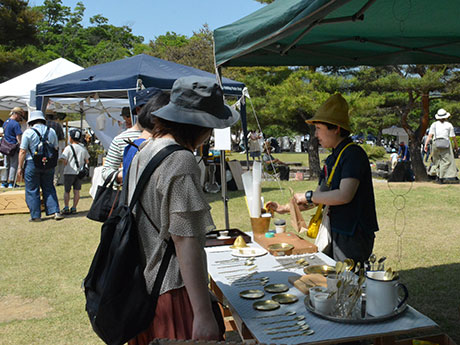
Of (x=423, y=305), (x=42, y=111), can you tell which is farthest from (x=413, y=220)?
(x=42, y=111)

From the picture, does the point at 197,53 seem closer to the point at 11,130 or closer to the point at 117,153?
the point at 11,130

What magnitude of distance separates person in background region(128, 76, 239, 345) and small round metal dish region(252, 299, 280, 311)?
0.77ft

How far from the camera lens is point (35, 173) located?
23.9 feet

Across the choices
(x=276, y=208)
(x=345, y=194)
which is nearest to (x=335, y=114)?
(x=345, y=194)

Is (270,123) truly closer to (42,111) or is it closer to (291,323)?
(42,111)

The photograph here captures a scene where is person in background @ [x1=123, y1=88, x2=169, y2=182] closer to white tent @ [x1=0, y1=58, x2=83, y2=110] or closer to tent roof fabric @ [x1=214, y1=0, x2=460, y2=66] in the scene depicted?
tent roof fabric @ [x1=214, y1=0, x2=460, y2=66]

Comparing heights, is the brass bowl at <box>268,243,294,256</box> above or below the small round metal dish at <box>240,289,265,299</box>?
above

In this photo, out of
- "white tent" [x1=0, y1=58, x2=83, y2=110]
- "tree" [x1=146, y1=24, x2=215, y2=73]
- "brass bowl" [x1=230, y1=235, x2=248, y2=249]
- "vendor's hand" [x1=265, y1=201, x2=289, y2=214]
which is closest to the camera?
"brass bowl" [x1=230, y1=235, x2=248, y2=249]

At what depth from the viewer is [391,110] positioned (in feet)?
44.9

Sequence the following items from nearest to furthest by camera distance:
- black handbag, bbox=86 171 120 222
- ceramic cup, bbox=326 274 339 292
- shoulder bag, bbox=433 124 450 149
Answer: ceramic cup, bbox=326 274 339 292
black handbag, bbox=86 171 120 222
shoulder bag, bbox=433 124 450 149

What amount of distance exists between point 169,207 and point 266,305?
676 millimetres

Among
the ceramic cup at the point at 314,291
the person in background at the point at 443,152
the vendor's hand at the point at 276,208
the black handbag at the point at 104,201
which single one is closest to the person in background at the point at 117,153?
the black handbag at the point at 104,201

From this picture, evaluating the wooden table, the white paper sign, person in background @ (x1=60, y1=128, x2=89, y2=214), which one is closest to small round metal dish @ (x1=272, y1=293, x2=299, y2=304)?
the wooden table

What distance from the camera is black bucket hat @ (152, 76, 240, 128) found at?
152 centimetres
